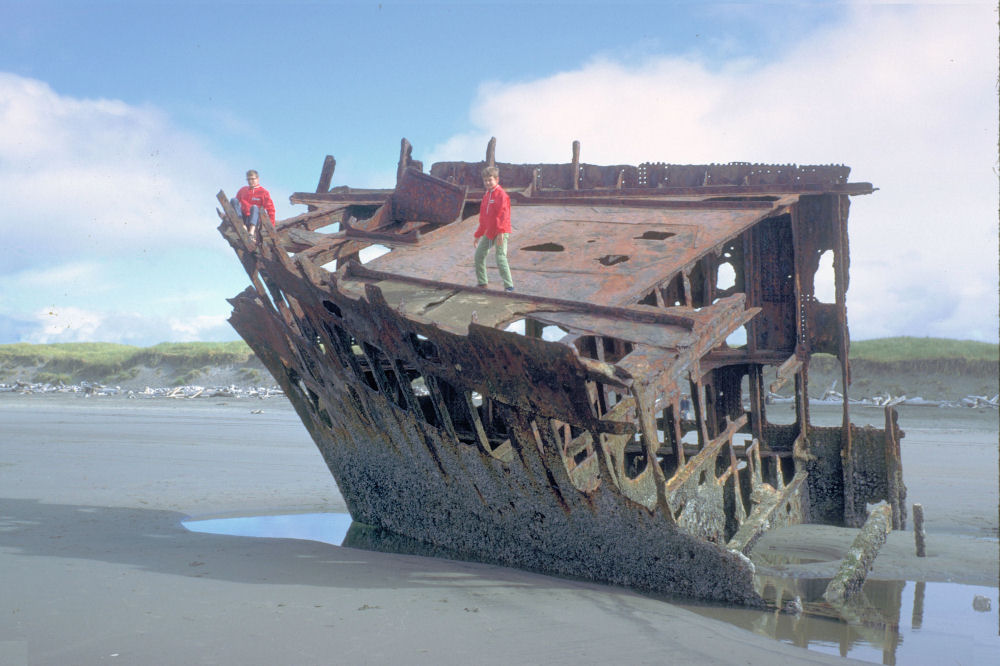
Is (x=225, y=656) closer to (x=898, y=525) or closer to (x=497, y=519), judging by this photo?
(x=497, y=519)

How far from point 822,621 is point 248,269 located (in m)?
5.34

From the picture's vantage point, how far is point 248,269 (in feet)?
23.1

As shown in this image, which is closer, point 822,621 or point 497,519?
point 822,621

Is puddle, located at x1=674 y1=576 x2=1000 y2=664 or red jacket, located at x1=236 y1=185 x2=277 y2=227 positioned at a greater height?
red jacket, located at x1=236 y1=185 x2=277 y2=227

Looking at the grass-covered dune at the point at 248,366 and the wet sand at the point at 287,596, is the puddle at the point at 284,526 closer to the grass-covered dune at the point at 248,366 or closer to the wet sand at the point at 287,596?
the wet sand at the point at 287,596

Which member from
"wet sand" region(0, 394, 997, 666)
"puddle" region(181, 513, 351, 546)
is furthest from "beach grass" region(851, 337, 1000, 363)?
"puddle" region(181, 513, 351, 546)

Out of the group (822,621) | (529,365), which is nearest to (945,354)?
(822,621)

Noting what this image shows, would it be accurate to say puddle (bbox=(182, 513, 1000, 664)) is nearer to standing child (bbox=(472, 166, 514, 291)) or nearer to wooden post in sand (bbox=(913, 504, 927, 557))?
wooden post in sand (bbox=(913, 504, 927, 557))

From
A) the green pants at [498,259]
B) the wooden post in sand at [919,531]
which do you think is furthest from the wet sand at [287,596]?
the green pants at [498,259]

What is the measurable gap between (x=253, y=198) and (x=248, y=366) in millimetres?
28165

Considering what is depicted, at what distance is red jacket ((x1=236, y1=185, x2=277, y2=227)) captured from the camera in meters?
7.62

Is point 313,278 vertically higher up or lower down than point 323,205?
lower down

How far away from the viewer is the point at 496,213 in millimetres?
5996

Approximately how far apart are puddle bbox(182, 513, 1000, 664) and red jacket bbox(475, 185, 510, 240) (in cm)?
266
